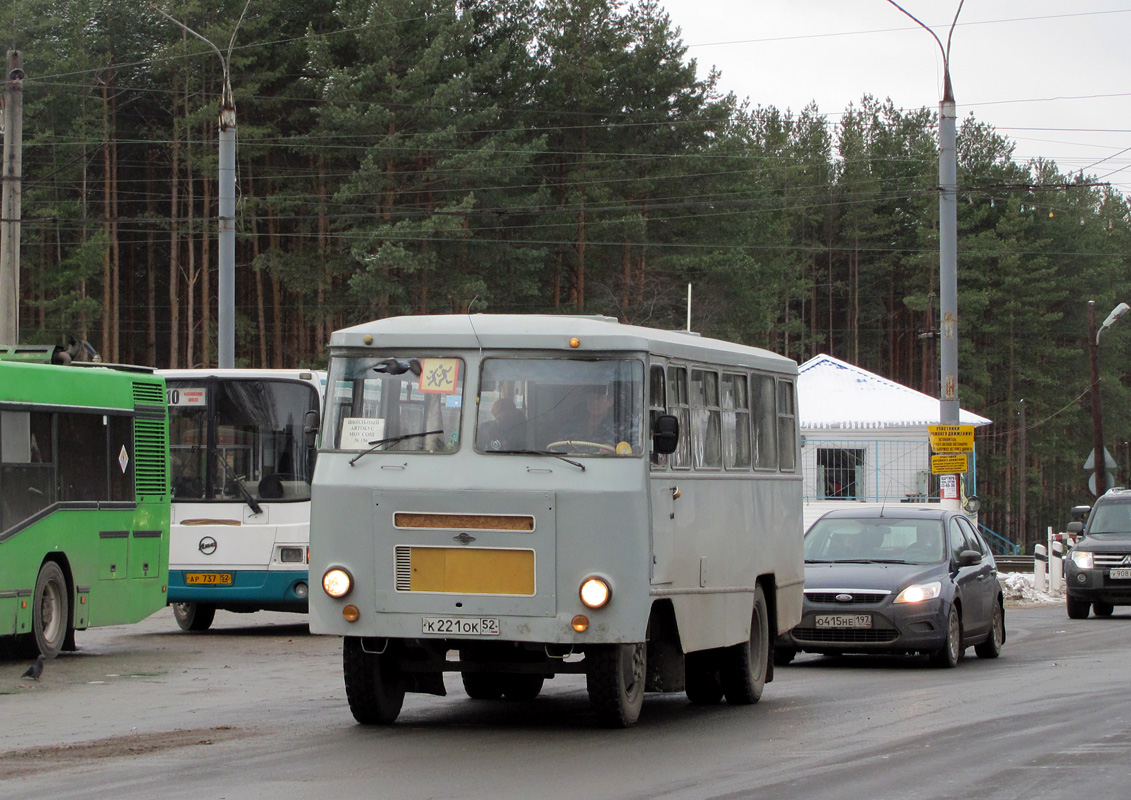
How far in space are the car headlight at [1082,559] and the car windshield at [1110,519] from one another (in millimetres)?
946

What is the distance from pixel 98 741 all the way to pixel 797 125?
87397mm

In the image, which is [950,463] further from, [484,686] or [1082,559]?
[484,686]

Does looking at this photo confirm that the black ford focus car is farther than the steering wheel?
Yes

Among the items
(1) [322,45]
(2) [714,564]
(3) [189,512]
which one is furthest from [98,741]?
(1) [322,45]

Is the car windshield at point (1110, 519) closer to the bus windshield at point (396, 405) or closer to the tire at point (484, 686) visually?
the tire at point (484, 686)

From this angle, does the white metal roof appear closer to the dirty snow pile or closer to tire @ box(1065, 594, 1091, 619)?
the dirty snow pile

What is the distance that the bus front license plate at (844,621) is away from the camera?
16281mm

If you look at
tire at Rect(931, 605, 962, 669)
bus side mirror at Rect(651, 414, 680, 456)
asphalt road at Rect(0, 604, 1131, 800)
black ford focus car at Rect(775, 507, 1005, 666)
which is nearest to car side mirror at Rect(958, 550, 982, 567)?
black ford focus car at Rect(775, 507, 1005, 666)

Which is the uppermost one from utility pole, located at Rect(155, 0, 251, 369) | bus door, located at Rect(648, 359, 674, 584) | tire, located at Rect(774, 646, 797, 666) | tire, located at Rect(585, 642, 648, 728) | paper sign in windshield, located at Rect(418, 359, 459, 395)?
utility pole, located at Rect(155, 0, 251, 369)

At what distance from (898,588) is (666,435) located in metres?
6.56

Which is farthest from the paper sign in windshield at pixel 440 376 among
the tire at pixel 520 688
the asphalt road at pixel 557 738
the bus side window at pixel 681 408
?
the tire at pixel 520 688

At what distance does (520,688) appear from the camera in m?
13.1

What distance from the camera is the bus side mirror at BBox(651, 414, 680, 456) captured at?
10484 mm

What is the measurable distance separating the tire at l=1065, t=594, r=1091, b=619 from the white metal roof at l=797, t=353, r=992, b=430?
1612 cm
